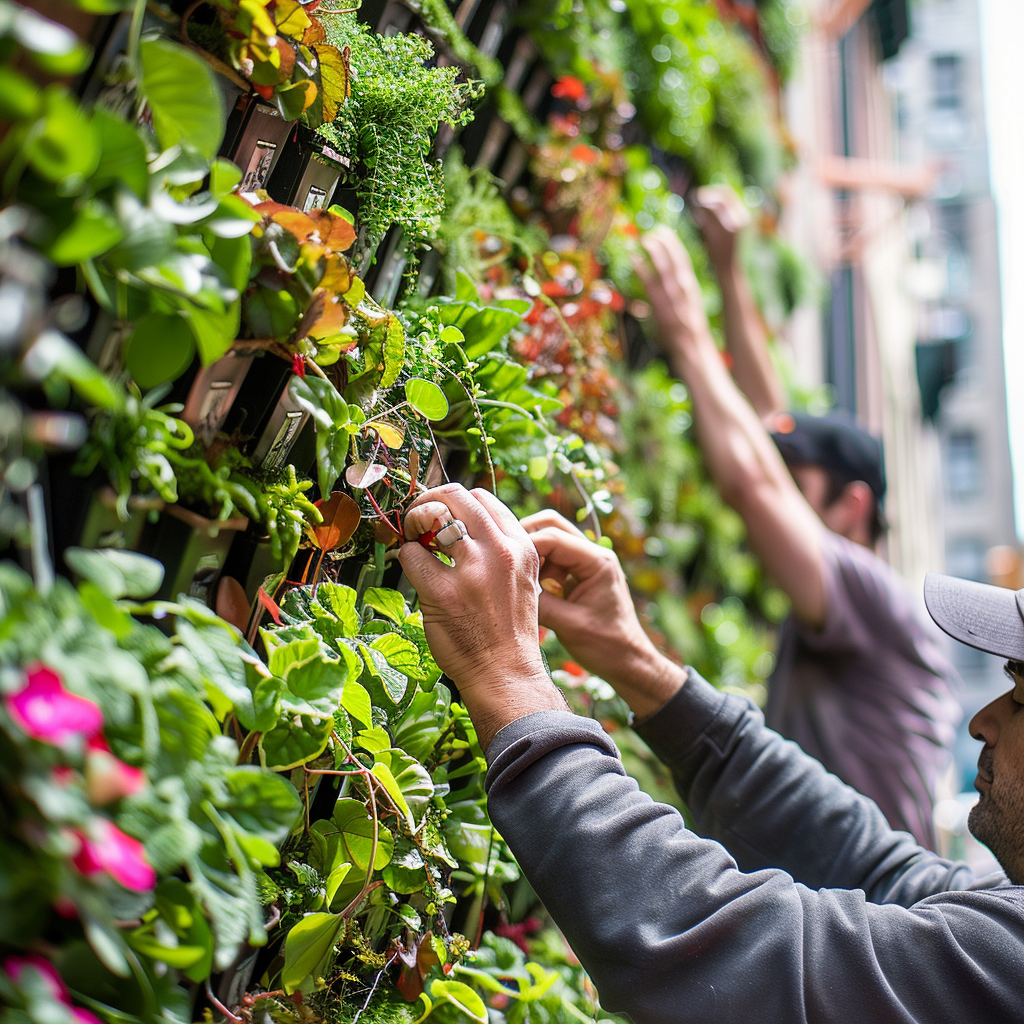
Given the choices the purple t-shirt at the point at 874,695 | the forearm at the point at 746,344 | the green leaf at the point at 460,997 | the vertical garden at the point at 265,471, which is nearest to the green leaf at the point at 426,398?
the vertical garden at the point at 265,471

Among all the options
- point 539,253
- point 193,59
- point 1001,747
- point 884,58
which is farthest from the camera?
point 884,58

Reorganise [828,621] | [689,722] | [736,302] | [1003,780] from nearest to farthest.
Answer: [1003,780]
[689,722]
[828,621]
[736,302]

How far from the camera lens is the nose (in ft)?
3.92

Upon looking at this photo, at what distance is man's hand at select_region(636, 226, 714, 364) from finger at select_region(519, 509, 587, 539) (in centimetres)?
102

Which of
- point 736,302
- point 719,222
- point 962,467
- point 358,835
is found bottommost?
point 358,835

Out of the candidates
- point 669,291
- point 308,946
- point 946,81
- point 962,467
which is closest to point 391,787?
A: point 308,946

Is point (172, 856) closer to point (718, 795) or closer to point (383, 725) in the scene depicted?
point (383, 725)

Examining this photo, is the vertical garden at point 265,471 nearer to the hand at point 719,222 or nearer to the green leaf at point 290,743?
the green leaf at point 290,743

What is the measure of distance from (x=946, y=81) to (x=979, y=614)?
22.1 m

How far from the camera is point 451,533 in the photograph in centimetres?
92

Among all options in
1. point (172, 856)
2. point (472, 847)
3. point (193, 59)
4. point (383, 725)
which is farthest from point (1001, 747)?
point (193, 59)

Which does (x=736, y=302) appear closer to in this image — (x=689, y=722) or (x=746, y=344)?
(x=746, y=344)

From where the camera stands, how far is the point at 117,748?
53 cm

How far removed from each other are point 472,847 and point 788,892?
0.38 meters
